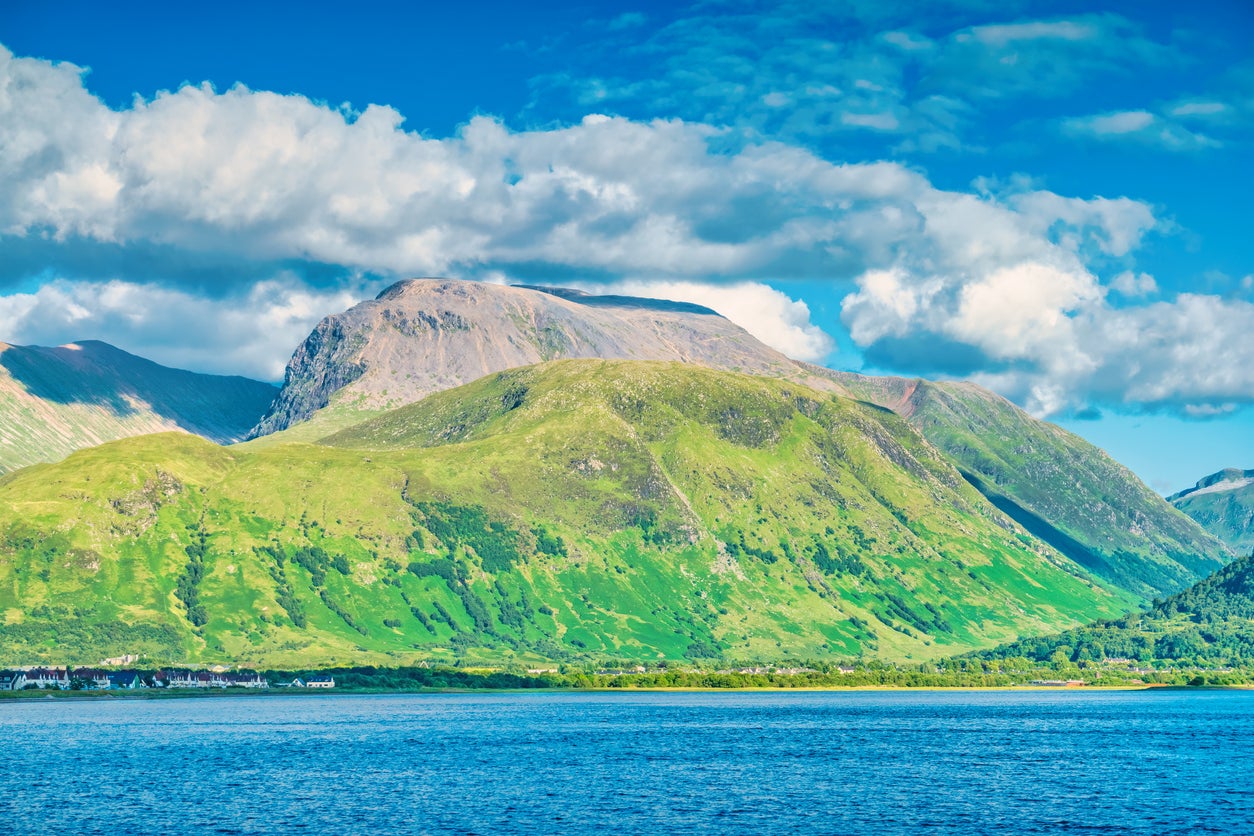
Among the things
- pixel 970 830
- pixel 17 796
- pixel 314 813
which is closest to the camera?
pixel 970 830

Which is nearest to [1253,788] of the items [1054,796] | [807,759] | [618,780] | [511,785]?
[1054,796]

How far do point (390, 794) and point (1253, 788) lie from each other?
97.8 m

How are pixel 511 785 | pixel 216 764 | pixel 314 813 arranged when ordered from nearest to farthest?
pixel 314 813
pixel 511 785
pixel 216 764

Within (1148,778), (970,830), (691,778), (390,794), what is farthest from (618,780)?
(1148,778)

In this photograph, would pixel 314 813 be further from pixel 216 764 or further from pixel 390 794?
pixel 216 764

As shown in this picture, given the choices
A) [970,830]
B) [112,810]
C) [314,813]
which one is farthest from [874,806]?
[112,810]

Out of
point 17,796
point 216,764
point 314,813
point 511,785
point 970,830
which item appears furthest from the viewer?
point 216,764

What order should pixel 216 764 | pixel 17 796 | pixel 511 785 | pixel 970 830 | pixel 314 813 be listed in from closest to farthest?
pixel 970 830, pixel 314 813, pixel 17 796, pixel 511 785, pixel 216 764

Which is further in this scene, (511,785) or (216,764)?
(216,764)

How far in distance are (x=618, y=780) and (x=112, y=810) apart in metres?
59.0

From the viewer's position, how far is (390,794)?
156 meters

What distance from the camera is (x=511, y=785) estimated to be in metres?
165

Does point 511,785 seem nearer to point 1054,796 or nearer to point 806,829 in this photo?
point 806,829

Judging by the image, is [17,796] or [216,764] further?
[216,764]
